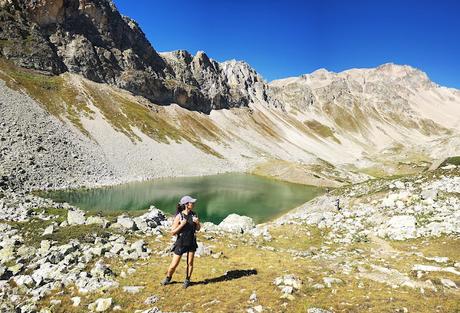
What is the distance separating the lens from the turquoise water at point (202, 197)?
60312 millimetres

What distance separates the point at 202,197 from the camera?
255 feet

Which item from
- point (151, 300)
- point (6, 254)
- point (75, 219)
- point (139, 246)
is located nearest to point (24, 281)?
point (6, 254)

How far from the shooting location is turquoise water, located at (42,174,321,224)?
60312 millimetres

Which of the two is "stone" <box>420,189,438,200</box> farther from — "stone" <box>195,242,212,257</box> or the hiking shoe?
the hiking shoe

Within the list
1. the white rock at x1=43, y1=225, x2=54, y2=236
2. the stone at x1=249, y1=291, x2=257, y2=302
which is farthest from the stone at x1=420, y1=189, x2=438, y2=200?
the white rock at x1=43, y1=225, x2=54, y2=236

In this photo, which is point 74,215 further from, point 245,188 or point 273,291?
point 245,188

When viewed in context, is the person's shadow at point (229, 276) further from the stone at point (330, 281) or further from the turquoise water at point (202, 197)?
the turquoise water at point (202, 197)

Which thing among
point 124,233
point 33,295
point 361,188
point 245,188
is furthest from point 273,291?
point 245,188

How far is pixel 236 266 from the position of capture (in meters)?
21.2

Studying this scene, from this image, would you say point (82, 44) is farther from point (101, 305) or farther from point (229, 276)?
point (101, 305)

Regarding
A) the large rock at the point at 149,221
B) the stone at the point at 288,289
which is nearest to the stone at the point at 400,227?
the stone at the point at 288,289

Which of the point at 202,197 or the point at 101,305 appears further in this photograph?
the point at 202,197

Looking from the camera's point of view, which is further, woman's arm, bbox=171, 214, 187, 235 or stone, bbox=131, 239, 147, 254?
stone, bbox=131, 239, 147, 254

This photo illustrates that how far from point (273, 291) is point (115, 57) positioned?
178132mm
